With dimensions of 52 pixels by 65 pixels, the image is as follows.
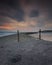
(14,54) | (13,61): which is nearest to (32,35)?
(14,54)

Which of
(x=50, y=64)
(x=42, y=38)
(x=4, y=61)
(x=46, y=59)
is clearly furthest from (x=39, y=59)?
(x=42, y=38)

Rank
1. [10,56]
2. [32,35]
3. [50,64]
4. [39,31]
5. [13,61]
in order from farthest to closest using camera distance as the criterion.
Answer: [32,35] < [39,31] < [10,56] < [13,61] < [50,64]

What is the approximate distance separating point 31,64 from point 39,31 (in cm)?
534

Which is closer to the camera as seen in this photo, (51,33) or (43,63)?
(43,63)

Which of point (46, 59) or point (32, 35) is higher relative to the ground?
point (32, 35)

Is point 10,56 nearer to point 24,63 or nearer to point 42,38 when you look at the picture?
point 24,63

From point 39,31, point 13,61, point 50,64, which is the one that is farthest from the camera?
point 39,31

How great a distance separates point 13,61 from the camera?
5371 millimetres

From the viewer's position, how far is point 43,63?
5.11 m

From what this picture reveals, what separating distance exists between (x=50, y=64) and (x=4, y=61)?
2517mm

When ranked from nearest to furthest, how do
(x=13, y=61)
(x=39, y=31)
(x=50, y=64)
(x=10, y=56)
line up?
(x=50, y=64), (x=13, y=61), (x=10, y=56), (x=39, y=31)

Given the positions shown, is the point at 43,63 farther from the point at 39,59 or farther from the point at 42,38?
the point at 42,38

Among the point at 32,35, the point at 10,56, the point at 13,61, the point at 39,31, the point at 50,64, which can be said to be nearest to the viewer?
the point at 50,64

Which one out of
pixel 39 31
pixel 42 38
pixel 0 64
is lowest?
pixel 0 64
